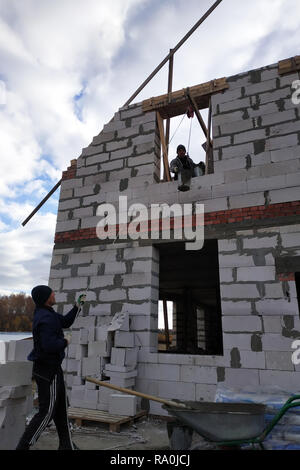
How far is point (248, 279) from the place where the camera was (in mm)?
4859

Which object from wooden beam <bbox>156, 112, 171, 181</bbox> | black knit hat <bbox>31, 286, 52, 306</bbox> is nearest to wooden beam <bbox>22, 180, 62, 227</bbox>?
wooden beam <bbox>156, 112, 171, 181</bbox>

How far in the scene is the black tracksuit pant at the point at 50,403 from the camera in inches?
115

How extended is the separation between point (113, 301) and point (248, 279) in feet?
7.85

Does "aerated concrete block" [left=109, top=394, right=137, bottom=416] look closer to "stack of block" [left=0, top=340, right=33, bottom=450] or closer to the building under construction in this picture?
the building under construction

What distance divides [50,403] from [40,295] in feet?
3.43

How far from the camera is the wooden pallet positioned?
4.08 m

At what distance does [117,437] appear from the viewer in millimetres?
3936

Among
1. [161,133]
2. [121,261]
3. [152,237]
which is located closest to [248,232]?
[152,237]

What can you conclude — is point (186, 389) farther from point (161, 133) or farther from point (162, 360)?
point (161, 133)

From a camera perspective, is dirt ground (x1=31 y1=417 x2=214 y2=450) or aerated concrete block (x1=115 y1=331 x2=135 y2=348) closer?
dirt ground (x1=31 y1=417 x2=214 y2=450)

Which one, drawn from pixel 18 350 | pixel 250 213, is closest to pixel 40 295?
pixel 18 350

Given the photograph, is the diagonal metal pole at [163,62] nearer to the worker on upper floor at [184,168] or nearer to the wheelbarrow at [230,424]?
the worker on upper floor at [184,168]

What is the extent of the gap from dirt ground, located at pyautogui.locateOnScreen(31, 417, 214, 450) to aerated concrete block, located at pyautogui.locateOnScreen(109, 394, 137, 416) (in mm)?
173

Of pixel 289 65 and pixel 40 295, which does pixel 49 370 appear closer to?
pixel 40 295
